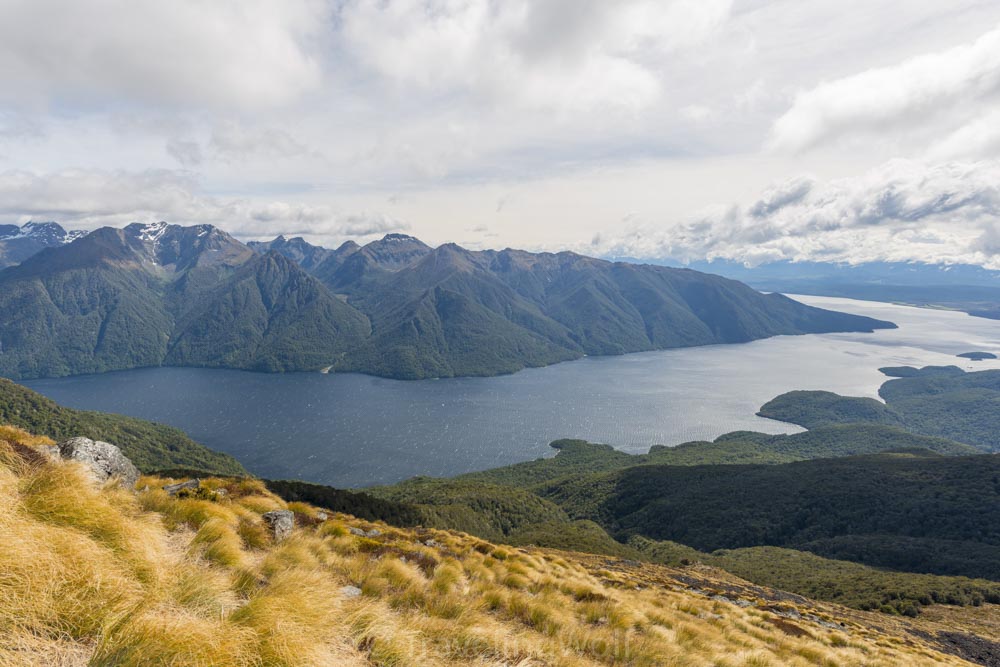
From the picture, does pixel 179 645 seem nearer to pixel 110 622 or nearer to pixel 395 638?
pixel 110 622

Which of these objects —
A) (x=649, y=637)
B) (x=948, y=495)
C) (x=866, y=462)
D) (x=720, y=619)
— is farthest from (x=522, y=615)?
(x=866, y=462)

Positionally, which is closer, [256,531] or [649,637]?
[649,637]

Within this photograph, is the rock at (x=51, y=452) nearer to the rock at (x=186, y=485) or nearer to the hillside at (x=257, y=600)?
the hillside at (x=257, y=600)

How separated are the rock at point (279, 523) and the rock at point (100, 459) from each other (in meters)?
3.56

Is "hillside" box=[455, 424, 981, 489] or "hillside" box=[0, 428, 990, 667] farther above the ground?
"hillside" box=[0, 428, 990, 667]

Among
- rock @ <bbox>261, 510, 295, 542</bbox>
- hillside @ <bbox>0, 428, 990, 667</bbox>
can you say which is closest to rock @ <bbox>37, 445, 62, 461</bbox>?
hillside @ <bbox>0, 428, 990, 667</bbox>

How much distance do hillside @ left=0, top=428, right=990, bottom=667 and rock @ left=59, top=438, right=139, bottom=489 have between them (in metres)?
1.05

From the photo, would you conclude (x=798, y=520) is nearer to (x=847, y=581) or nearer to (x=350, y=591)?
(x=847, y=581)

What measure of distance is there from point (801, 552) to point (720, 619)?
3625 inches

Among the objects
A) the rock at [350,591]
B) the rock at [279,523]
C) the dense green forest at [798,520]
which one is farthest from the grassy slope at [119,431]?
the rock at [350,591]

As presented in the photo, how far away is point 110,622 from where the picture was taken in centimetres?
398

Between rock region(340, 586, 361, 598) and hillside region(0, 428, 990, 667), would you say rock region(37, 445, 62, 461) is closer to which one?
hillside region(0, 428, 990, 667)

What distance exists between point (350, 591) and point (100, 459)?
27.5ft

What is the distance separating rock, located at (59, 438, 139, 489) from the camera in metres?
10.7
